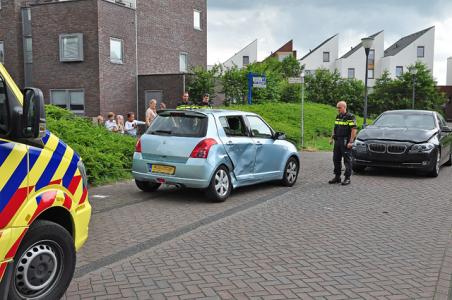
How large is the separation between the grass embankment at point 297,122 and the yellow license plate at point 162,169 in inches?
439

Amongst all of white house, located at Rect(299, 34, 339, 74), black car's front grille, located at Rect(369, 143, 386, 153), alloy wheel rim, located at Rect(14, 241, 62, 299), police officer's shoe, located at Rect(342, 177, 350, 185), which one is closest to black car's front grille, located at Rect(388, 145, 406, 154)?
black car's front grille, located at Rect(369, 143, 386, 153)

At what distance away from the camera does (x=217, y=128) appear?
8414 millimetres

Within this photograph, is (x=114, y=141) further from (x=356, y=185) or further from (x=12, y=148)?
(x=12, y=148)

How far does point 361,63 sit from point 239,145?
62.2m

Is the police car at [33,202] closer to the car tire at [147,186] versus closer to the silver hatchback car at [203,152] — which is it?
the silver hatchback car at [203,152]

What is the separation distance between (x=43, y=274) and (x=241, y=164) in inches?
209

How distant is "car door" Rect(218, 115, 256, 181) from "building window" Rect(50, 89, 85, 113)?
17.7m

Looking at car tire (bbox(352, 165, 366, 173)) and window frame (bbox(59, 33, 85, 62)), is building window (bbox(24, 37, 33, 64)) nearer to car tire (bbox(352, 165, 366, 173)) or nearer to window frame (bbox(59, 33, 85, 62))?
window frame (bbox(59, 33, 85, 62))

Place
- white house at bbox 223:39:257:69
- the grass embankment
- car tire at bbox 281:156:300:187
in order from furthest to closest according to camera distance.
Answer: white house at bbox 223:39:257:69 → the grass embankment → car tire at bbox 281:156:300:187

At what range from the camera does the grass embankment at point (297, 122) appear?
20394 millimetres

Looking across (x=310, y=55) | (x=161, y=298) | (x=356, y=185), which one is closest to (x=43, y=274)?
(x=161, y=298)

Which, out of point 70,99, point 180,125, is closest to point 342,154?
point 180,125

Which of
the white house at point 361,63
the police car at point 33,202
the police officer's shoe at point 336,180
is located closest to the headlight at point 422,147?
the police officer's shoe at point 336,180

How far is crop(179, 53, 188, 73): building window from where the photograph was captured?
31355mm
